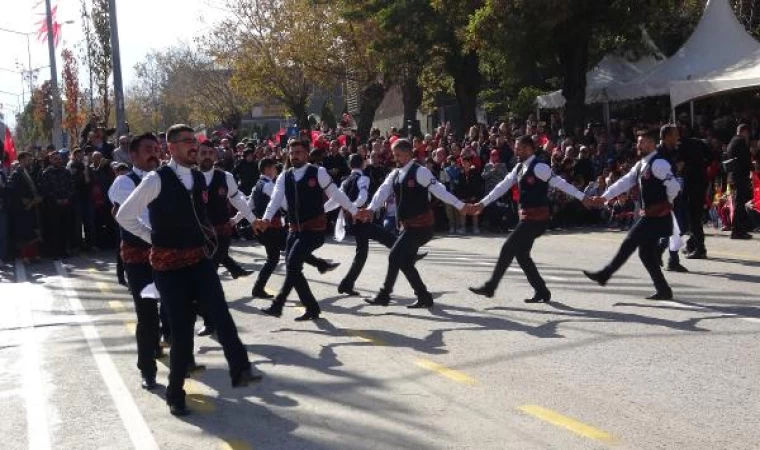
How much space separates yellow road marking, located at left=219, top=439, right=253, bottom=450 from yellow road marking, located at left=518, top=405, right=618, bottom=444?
6.10 ft

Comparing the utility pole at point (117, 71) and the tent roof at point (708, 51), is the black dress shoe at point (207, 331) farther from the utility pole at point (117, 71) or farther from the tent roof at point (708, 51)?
the tent roof at point (708, 51)

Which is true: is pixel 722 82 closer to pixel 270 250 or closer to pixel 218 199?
pixel 270 250

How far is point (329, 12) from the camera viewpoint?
4362 cm

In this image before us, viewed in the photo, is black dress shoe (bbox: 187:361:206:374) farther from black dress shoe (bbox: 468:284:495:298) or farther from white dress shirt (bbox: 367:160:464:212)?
black dress shoe (bbox: 468:284:495:298)

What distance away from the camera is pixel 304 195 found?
1116cm

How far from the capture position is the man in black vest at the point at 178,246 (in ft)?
24.4

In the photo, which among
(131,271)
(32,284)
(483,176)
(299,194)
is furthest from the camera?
(483,176)

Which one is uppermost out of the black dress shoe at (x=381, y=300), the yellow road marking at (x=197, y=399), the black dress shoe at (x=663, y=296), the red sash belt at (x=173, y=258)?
the red sash belt at (x=173, y=258)

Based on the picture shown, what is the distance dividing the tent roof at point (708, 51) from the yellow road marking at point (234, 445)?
62.7ft

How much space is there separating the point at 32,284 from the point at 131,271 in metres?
8.44

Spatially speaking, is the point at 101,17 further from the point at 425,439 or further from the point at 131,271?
the point at 425,439

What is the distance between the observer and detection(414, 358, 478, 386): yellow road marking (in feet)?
26.0

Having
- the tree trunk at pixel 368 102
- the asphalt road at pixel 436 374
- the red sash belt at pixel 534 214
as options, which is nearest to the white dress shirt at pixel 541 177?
the red sash belt at pixel 534 214

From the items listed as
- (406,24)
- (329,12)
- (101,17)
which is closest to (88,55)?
(101,17)
